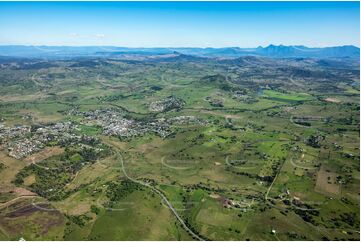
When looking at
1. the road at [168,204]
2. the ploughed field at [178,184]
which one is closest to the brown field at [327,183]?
the ploughed field at [178,184]

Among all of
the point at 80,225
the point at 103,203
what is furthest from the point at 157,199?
the point at 80,225

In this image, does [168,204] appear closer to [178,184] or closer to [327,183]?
[178,184]

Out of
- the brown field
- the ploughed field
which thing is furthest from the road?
the brown field

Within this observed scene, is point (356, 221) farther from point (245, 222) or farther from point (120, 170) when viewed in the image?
point (120, 170)

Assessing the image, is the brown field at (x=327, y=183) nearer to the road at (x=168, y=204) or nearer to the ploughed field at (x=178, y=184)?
the ploughed field at (x=178, y=184)

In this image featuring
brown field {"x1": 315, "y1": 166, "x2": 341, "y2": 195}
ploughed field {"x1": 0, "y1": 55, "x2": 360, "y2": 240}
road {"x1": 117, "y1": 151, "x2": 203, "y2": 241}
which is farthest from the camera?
brown field {"x1": 315, "y1": 166, "x2": 341, "y2": 195}

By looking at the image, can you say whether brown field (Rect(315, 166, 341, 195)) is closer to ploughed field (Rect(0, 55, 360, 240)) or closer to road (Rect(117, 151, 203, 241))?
ploughed field (Rect(0, 55, 360, 240))

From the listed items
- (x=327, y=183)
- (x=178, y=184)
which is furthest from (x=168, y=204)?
(x=327, y=183)

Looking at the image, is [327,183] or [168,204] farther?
[327,183]
